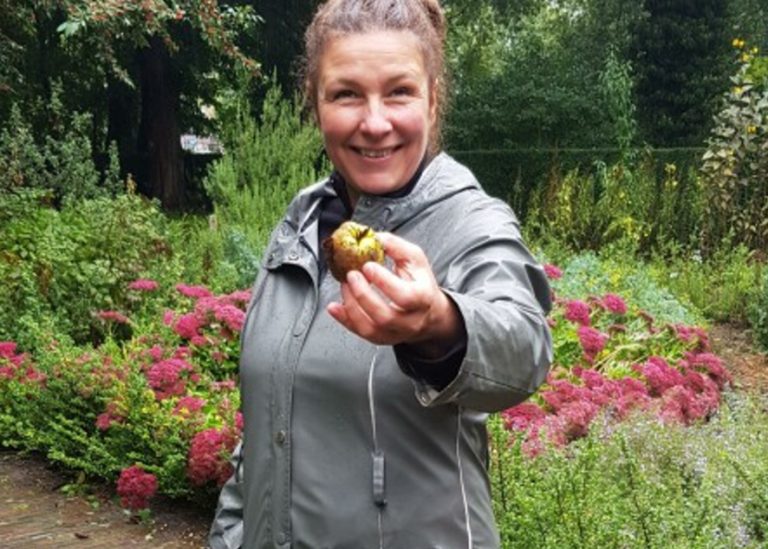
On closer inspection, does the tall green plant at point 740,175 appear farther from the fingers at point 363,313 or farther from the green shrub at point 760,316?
the fingers at point 363,313

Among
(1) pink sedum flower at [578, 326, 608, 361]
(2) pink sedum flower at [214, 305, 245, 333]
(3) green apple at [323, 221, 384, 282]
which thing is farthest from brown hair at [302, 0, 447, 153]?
(1) pink sedum flower at [578, 326, 608, 361]

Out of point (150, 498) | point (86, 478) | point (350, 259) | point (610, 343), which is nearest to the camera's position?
point (350, 259)

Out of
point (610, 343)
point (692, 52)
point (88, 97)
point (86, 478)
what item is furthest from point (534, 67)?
point (86, 478)

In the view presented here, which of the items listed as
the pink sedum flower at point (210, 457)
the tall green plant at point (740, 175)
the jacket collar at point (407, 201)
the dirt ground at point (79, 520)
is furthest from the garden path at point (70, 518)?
the tall green plant at point (740, 175)

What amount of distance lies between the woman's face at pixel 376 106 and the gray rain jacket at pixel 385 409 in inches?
1.6

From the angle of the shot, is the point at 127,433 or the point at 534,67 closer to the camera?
the point at 127,433

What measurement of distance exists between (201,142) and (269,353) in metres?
24.3

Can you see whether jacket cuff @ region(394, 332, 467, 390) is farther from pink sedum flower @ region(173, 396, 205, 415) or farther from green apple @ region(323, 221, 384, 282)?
pink sedum flower @ region(173, 396, 205, 415)

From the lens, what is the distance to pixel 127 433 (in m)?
5.32

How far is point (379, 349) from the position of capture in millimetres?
1471

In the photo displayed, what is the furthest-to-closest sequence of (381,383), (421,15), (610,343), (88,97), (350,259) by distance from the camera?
(88,97) < (610,343) < (421,15) < (381,383) < (350,259)

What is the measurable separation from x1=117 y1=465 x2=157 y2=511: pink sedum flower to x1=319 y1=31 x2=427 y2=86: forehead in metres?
3.75

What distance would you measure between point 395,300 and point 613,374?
561 cm

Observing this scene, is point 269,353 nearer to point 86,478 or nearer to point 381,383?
point 381,383
